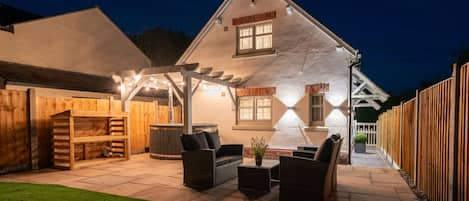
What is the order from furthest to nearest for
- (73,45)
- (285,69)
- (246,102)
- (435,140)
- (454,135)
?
1. (73,45)
2. (246,102)
3. (285,69)
4. (435,140)
5. (454,135)

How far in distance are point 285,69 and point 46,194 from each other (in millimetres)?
7064

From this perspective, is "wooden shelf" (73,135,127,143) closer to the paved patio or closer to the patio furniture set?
the paved patio

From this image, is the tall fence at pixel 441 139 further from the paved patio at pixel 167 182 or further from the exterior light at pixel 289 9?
the exterior light at pixel 289 9

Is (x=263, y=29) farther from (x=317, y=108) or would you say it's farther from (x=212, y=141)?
(x=212, y=141)

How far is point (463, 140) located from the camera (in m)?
2.90

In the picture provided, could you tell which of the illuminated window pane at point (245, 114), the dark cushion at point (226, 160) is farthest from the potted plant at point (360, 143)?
the dark cushion at point (226, 160)

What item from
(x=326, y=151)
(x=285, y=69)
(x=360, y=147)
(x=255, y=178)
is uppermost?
(x=285, y=69)

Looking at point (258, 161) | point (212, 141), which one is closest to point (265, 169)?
point (258, 161)

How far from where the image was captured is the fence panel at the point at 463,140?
2818 mm

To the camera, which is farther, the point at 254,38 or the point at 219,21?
the point at 219,21

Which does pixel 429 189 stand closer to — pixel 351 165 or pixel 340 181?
pixel 340 181

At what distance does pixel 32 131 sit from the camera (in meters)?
6.68

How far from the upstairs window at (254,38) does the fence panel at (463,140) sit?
656cm

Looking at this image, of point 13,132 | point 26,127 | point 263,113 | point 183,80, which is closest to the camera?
point 13,132
